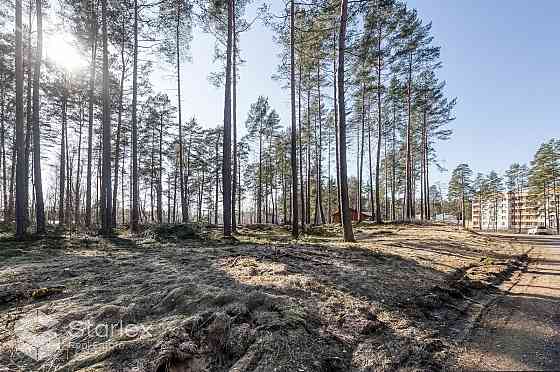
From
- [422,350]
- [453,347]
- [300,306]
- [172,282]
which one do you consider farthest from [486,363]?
[172,282]

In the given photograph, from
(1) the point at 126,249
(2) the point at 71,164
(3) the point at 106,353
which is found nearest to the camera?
(3) the point at 106,353

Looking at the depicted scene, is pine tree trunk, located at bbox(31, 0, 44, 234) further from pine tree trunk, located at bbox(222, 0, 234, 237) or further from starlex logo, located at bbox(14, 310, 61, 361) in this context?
starlex logo, located at bbox(14, 310, 61, 361)

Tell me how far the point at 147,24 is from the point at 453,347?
56.8 feet

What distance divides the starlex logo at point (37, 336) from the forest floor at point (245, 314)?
0.02m

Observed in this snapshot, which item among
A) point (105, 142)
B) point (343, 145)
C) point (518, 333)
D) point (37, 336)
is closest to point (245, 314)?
point (37, 336)

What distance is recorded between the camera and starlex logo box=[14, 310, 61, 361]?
2859 mm

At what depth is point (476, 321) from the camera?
379 centimetres

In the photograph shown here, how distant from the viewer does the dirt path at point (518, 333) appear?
276 centimetres

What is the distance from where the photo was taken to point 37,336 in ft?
10.3

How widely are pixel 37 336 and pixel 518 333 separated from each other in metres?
5.67

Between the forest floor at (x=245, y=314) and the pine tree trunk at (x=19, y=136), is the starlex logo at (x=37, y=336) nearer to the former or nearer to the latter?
the forest floor at (x=245, y=314)

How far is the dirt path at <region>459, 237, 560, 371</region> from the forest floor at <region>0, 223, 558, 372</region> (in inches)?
1.9

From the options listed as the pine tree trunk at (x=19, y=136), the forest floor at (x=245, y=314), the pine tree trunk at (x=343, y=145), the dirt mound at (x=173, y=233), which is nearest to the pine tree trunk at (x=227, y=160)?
the dirt mound at (x=173, y=233)

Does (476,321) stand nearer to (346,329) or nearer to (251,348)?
(346,329)
